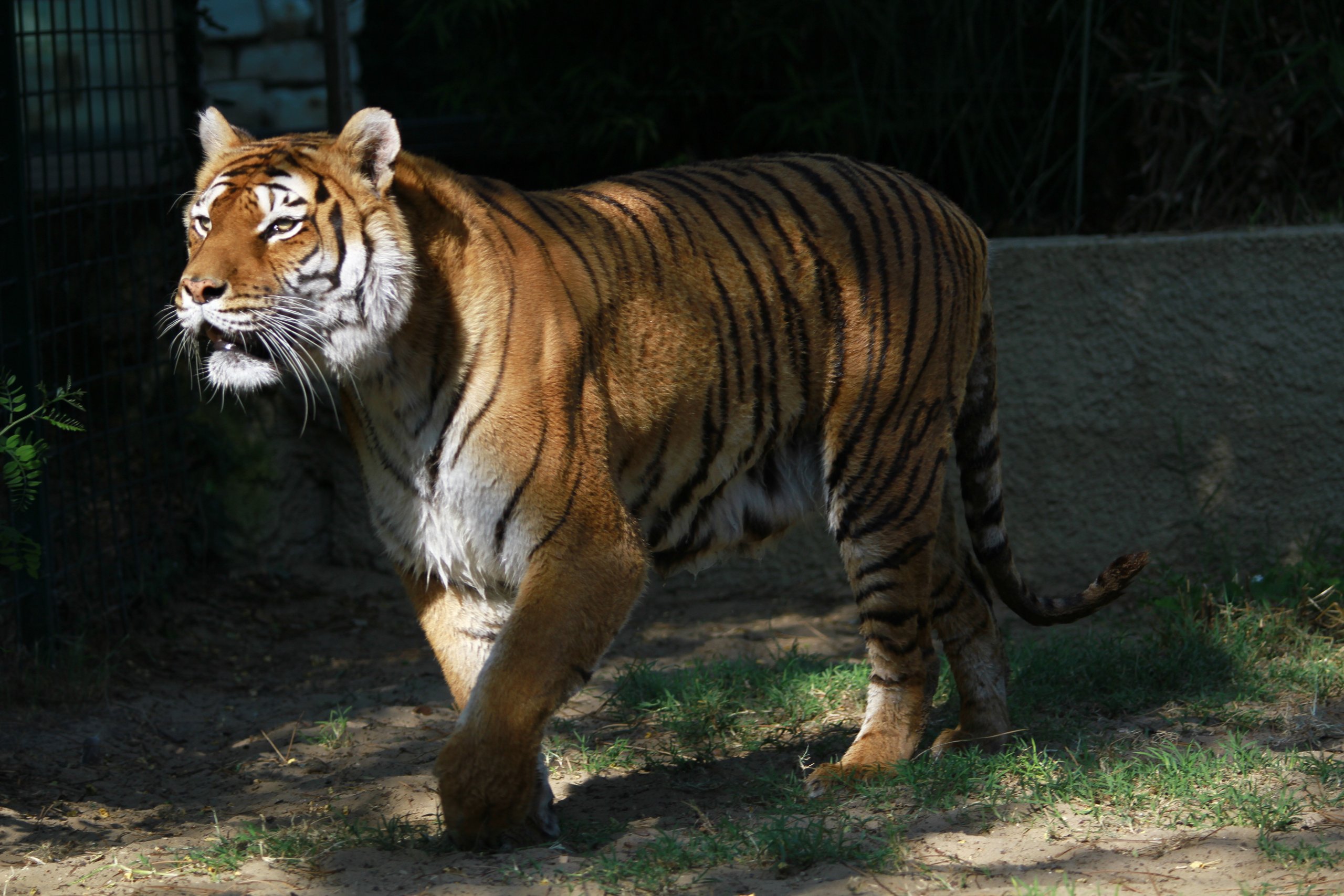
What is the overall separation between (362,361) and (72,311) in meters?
2.89

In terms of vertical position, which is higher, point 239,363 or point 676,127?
point 676,127

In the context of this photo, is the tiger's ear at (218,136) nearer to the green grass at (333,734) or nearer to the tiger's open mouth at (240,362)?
the tiger's open mouth at (240,362)

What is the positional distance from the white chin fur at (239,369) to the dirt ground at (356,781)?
3.52 ft

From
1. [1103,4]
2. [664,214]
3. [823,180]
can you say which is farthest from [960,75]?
[664,214]

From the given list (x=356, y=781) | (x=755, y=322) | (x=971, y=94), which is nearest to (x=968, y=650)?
(x=755, y=322)

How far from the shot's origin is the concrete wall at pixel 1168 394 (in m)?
5.11

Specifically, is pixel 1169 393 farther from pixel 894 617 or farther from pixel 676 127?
pixel 676 127

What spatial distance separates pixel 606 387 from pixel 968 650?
1.32 meters

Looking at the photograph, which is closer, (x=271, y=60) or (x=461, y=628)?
(x=461, y=628)

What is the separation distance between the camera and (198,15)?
17.9 ft

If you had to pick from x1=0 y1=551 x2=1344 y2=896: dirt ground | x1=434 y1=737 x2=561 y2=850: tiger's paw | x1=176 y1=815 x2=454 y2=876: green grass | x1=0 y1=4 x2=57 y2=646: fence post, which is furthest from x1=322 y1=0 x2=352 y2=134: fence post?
x1=434 y1=737 x2=561 y2=850: tiger's paw

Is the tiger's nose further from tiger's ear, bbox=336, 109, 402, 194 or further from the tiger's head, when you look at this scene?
tiger's ear, bbox=336, 109, 402, 194

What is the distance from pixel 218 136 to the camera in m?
3.22

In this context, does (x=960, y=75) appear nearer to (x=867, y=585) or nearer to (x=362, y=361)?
(x=867, y=585)
